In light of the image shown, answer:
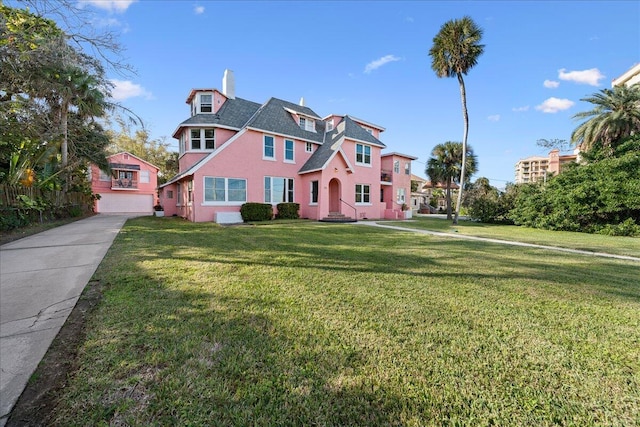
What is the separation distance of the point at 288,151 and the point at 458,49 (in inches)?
495

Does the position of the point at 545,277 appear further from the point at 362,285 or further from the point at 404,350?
the point at 404,350

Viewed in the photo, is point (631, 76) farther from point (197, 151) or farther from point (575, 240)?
point (197, 151)

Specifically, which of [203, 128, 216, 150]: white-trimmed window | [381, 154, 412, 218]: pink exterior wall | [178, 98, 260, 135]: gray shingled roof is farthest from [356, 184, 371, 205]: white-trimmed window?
[203, 128, 216, 150]: white-trimmed window

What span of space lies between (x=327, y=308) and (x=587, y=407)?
245 cm

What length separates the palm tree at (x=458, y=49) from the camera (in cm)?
1574

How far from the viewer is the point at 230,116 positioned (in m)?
19.1

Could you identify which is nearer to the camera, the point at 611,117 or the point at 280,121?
the point at 611,117

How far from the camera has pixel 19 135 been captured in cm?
850

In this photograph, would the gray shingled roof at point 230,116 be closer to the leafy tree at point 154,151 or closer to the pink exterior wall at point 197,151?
the pink exterior wall at point 197,151

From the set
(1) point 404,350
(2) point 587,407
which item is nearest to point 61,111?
(1) point 404,350

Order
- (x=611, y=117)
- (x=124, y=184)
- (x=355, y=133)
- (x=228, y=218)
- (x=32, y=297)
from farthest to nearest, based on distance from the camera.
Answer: (x=124, y=184)
(x=355, y=133)
(x=611, y=117)
(x=228, y=218)
(x=32, y=297)

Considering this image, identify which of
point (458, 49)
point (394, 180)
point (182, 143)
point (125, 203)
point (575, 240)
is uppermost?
point (458, 49)

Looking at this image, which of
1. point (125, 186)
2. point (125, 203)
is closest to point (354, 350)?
point (125, 186)

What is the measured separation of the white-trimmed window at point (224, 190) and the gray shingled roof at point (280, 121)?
394cm
